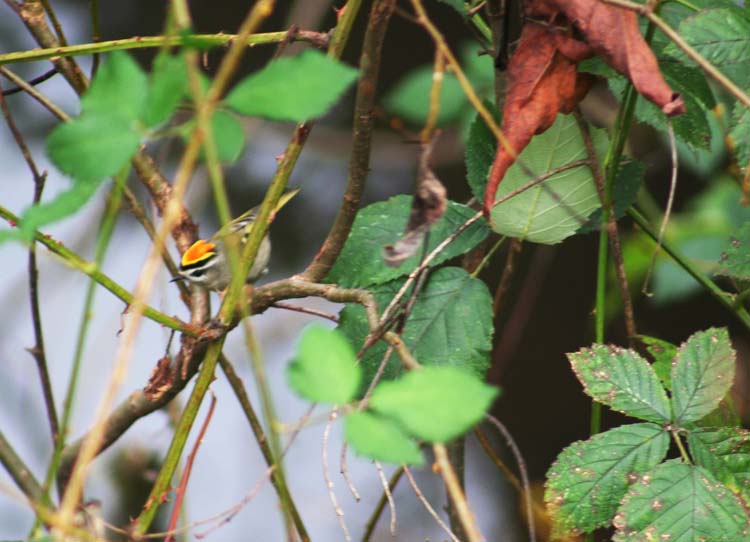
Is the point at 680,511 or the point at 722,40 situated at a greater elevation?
the point at 722,40

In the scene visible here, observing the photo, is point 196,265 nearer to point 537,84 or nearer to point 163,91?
point 537,84

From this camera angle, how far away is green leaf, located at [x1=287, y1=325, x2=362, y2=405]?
0.63 m

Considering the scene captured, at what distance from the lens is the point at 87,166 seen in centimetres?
70

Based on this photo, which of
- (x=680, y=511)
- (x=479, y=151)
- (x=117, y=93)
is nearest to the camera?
(x=117, y=93)

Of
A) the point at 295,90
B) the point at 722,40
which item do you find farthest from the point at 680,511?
the point at 295,90

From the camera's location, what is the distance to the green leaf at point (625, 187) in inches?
50.9

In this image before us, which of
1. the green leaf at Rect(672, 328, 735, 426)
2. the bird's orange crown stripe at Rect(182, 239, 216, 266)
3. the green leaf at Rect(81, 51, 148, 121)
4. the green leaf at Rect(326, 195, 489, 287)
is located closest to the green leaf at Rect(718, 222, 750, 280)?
the green leaf at Rect(672, 328, 735, 426)

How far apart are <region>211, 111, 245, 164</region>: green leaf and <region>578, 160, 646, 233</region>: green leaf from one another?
70 centimetres

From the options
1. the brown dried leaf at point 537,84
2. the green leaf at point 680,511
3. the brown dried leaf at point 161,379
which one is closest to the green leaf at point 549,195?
the brown dried leaf at point 537,84

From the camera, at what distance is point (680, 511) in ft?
3.51

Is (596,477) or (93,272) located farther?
(596,477)

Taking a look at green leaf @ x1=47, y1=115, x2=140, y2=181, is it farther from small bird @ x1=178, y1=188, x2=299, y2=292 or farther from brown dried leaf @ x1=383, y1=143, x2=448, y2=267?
small bird @ x1=178, y1=188, x2=299, y2=292

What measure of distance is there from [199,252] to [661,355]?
1.22 metres

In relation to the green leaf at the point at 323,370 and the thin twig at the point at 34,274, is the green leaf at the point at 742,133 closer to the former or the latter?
the green leaf at the point at 323,370
